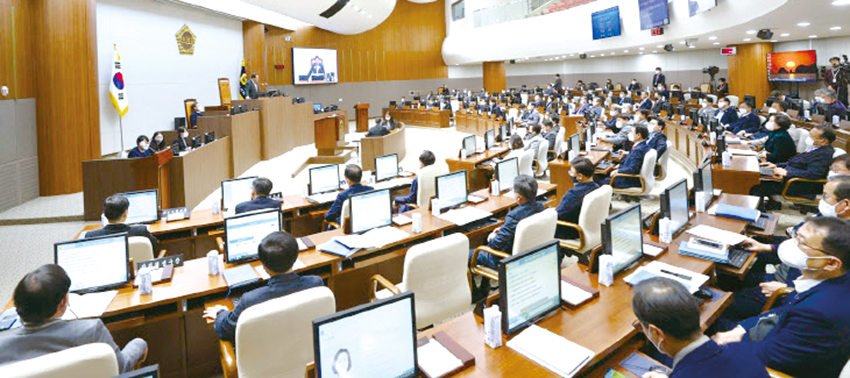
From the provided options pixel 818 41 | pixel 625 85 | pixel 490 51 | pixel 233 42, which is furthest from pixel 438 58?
pixel 818 41

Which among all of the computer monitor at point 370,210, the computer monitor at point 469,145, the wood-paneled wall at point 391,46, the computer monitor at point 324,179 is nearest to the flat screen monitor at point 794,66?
the computer monitor at point 469,145

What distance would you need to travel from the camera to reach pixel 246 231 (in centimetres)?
385

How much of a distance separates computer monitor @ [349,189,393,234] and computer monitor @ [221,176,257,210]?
183 cm

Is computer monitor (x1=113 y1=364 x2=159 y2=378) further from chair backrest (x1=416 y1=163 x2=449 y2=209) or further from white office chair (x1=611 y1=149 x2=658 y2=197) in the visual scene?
white office chair (x1=611 y1=149 x2=658 y2=197)

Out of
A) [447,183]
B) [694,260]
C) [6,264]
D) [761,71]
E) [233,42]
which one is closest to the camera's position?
[694,260]

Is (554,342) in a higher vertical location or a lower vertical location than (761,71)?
lower

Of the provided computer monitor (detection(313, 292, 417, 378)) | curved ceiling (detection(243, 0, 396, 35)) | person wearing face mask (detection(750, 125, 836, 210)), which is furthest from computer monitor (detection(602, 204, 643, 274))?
curved ceiling (detection(243, 0, 396, 35))

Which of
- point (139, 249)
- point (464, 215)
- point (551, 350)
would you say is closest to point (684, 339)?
point (551, 350)

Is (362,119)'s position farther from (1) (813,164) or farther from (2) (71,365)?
(2) (71,365)

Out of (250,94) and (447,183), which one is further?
(250,94)

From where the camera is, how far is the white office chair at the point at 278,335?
7.68 ft

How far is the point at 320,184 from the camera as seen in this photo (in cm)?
638

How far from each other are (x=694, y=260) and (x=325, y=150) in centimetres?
1118

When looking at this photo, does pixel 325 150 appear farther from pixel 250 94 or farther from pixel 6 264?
pixel 6 264
